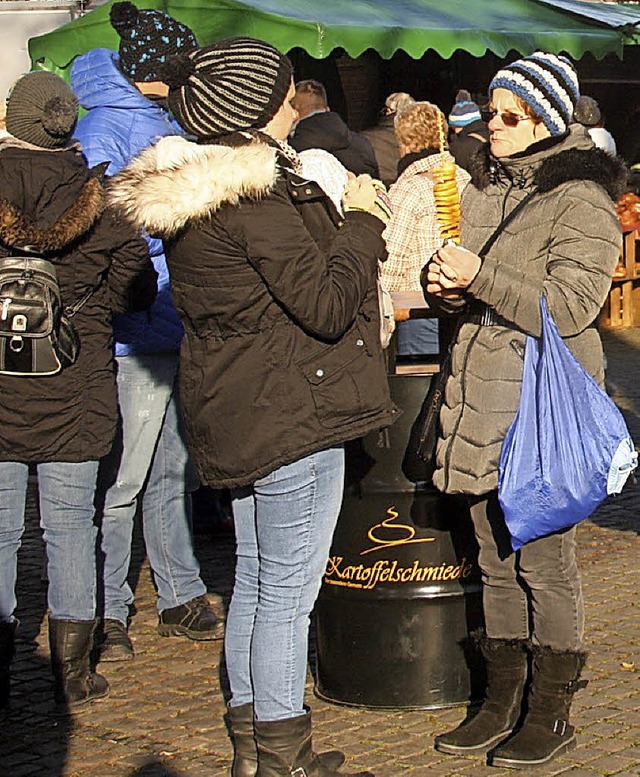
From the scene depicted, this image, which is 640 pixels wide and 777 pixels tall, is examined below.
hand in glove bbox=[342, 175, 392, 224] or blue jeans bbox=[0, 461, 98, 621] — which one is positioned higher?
hand in glove bbox=[342, 175, 392, 224]

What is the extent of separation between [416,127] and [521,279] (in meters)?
3.47

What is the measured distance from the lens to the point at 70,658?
4762mm

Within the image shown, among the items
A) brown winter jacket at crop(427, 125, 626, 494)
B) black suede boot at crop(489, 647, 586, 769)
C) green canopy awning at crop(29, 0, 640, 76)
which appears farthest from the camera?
green canopy awning at crop(29, 0, 640, 76)

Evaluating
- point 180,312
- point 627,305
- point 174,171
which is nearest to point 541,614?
point 180,312

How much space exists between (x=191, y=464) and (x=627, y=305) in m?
9.96

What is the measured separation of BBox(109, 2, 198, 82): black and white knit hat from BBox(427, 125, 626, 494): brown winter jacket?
164 cm

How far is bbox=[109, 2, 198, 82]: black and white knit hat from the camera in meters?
5.19

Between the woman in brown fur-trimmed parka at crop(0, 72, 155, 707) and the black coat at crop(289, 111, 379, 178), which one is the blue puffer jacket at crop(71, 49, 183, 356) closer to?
the woman in brown fur-trimmed parka at crop(0, 72, 155, 707)

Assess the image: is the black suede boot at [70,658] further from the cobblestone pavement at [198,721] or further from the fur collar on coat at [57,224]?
the fur collar on coat at [57,224]

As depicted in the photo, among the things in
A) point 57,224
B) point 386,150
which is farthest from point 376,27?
point 57,224

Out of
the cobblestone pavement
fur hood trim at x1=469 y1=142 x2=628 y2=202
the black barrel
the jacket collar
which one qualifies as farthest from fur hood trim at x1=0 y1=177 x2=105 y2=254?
the jacket collar

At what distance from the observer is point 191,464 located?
5.53 metres

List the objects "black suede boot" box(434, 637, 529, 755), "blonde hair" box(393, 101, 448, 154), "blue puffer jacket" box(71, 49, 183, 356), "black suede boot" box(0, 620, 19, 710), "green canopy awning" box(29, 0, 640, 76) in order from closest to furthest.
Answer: "black suede boot" box(434, 637, 529, 755), "black suede boot" box(0, 620, 19, 710), "blue puffer jacket" box(71, 49, 183, 356), "blonde hair" box(393, 101, 448, 154), "green canopy awning" box(29, 0, 640, 76)

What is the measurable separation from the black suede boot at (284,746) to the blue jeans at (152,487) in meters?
1.65
